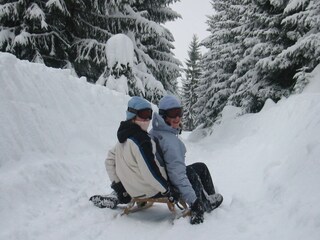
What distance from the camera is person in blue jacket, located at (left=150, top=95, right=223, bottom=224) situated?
436 cm

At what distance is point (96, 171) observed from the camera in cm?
693

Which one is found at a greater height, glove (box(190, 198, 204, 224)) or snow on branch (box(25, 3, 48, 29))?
snow on branch (box(25, 3, 48, 29))

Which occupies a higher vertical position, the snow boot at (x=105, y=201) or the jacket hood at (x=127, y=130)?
the jacket hood at (x=127, y=130)

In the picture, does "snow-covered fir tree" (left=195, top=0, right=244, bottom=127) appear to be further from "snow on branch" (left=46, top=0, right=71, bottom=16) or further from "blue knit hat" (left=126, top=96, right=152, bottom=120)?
"blue knit hat" (left=126, top=96, right=152, bottom=120)

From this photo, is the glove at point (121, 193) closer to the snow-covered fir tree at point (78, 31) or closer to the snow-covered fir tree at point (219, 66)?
the snow-covered fir tree at point (78, 31)

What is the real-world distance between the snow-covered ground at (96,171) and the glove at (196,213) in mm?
85

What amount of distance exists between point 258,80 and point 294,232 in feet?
33.7

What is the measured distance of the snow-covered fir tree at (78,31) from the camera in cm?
1102

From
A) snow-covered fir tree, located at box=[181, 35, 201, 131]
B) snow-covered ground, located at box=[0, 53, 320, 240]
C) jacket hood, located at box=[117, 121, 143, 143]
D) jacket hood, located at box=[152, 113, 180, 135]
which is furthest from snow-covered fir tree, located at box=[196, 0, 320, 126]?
snow-covered fir tree, located at box=[181, 35, 201, 131]

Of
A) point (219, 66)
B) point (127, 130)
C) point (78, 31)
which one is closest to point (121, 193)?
point (127, 130)

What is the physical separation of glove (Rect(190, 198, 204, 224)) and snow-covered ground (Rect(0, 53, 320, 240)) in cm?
9

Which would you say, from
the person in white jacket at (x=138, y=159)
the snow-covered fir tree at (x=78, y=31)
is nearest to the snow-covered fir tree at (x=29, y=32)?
the snow-covered fir tree at (x=78, y=31)

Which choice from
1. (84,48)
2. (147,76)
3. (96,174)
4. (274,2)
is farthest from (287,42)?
(96,174)

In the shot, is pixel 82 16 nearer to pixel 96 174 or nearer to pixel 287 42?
pixel 287 42
